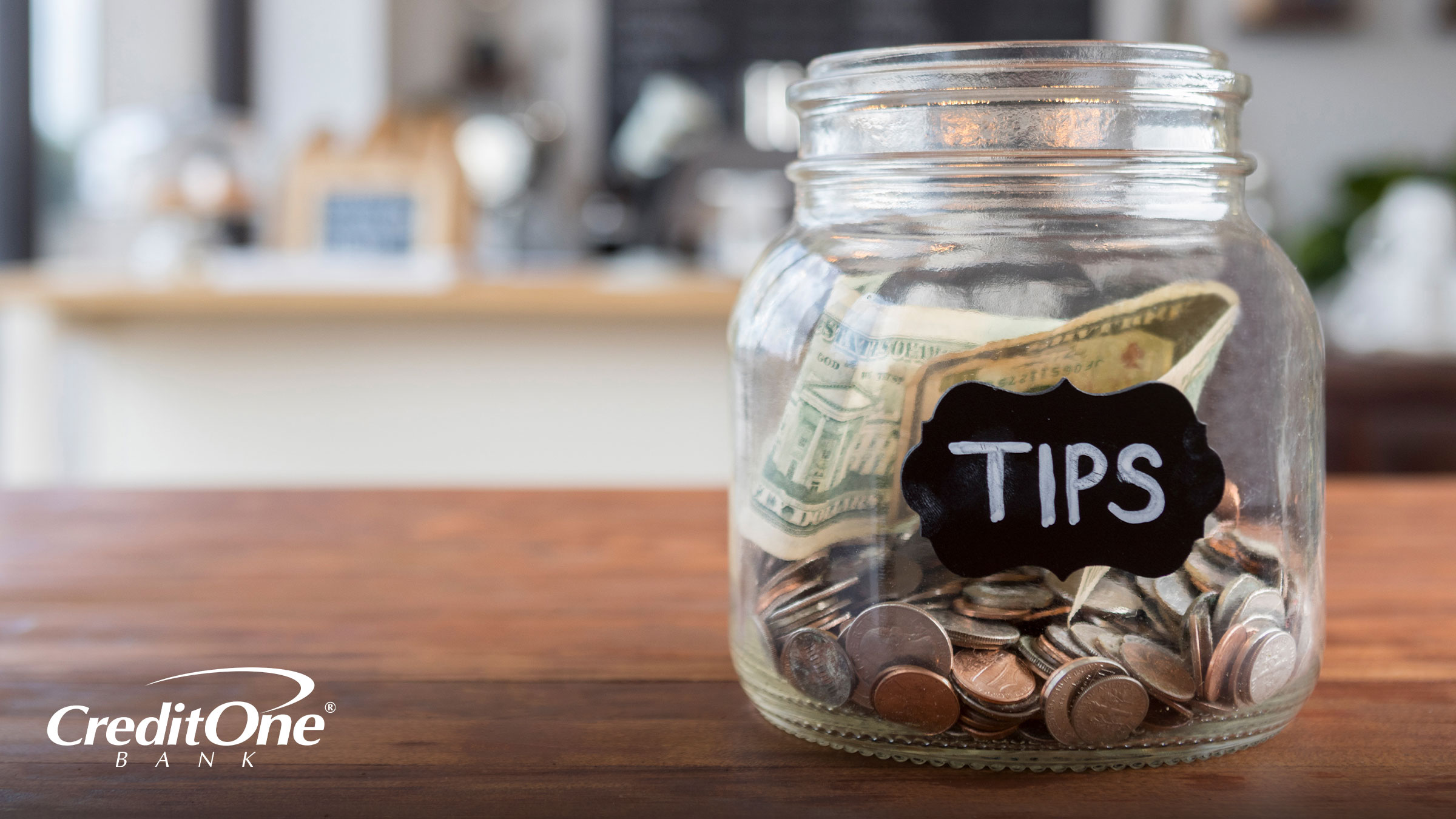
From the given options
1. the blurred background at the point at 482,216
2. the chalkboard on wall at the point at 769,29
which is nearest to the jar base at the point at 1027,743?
the blurred background at the point at 482,216

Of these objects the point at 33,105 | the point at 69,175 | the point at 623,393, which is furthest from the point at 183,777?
the point at 69,175

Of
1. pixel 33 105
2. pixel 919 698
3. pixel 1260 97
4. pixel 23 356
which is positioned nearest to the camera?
pixel 919 698

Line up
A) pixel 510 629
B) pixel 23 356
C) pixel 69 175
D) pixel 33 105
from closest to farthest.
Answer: pixel 510 629
pixel 23 356
pixel 33 105
pixel 69 175

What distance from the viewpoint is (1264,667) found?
340 mm

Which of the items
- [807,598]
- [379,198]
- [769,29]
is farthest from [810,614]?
[769,29]

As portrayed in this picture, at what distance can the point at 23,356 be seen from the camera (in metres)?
2.12

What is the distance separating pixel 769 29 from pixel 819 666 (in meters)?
4.22

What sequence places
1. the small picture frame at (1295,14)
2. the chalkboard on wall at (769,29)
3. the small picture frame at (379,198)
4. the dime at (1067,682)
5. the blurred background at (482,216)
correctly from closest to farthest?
1. the dime at (1067,682)
2. the blurred background at (482,216)
3. the small picture frame at (379,198)
4. the small picture frame at (1295,14)
5. the chalkboard on wall at (769,29)

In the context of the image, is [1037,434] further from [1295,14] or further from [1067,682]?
[1295,14]

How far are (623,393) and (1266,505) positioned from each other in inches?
71.9

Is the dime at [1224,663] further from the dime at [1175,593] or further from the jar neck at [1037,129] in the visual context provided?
the jar neck at [1037,129]

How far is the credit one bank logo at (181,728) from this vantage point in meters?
0.37

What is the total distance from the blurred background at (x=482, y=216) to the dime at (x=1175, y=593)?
1585 mm

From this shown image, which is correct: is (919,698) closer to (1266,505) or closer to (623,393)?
(1266,505)
